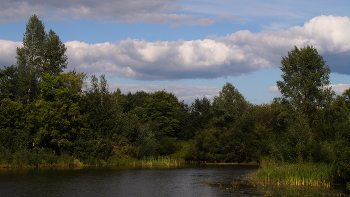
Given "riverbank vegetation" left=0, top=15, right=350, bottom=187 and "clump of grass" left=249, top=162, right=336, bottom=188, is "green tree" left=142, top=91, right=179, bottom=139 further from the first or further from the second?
"clump of grass" left=249, top=162, right=336, bottom=188

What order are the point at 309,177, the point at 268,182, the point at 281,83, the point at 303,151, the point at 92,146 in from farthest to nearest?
the point at 281,83
the point at 92,146
the point at 303,151
the point at 268,182
the point at 309,177

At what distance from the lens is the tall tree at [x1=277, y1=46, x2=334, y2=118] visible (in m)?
67.9

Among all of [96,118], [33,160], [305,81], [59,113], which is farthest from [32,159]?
[305,81]

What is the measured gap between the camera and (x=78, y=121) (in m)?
66.1

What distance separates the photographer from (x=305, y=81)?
69062 mm

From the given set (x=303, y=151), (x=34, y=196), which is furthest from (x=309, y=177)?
(x=34, y=196)

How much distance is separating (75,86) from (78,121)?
6.60m

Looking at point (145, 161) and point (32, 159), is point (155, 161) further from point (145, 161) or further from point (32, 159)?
point (32, 159)

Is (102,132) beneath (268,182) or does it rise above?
above

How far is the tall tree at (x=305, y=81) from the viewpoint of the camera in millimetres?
67938

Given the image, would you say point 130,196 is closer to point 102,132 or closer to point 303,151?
point 303,151

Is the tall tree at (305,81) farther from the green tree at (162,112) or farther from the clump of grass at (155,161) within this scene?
the green tree at (162,112)

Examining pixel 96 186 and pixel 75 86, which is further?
pixel 75 86

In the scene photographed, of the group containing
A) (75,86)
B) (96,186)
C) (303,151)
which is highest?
(75,86)
